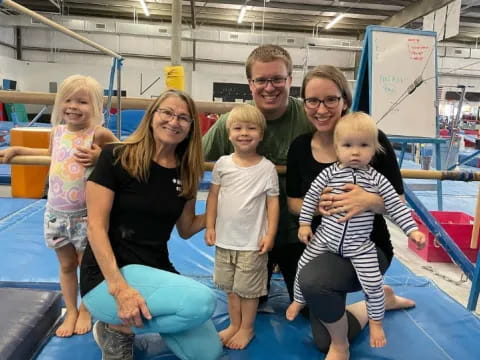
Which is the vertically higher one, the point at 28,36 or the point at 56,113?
the point at 28,36

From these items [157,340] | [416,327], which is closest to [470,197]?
[416,327]

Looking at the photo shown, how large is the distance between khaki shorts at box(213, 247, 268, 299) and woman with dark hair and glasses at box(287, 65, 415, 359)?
200 millimetres

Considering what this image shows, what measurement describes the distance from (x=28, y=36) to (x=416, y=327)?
48.7ft

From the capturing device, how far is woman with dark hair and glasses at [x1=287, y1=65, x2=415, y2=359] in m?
1.40

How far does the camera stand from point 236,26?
1321 centimetres

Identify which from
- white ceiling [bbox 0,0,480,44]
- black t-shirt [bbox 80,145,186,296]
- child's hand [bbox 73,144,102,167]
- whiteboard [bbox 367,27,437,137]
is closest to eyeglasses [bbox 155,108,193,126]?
black t-shirt [bbox 80,145,186,296]

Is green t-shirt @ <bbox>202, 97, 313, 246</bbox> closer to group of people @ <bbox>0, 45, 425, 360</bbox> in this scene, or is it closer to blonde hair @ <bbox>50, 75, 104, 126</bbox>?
group of people @ <bbox>0, 45, 425, 360</bbox>

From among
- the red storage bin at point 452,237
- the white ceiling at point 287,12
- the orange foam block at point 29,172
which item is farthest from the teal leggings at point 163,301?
the white ceiling at point 287,12

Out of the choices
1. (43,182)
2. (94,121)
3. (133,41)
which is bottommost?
(43,182)

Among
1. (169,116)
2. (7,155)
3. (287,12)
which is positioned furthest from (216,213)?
(287,12)

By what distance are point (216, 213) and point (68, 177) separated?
59 centimetres

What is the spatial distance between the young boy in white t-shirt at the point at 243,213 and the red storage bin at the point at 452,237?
5.11 feet

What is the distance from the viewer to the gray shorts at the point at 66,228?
159 centimetres

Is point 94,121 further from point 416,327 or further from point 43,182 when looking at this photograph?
point 43,182
